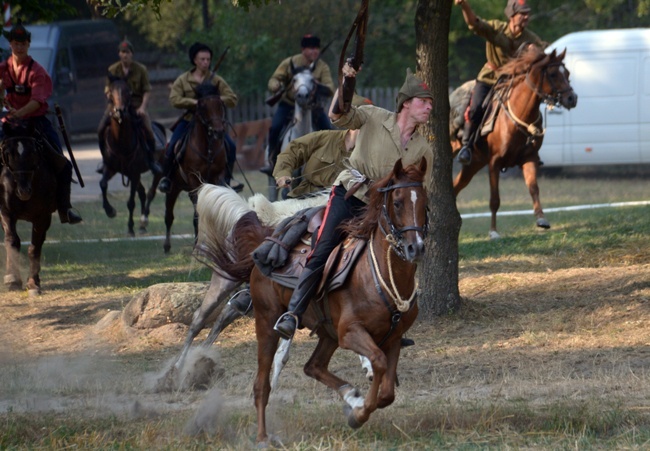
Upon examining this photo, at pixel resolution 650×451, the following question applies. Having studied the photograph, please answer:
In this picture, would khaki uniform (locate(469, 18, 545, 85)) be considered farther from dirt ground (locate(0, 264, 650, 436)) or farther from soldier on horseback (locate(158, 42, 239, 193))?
dirt ground (locate(0, 264, 650, 436))

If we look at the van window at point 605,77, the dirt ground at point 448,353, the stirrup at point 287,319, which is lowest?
the dirt ground at point 448,353

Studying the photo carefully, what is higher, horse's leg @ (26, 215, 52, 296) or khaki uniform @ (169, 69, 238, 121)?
khaki uniform @ (169, 69, 238, 121)

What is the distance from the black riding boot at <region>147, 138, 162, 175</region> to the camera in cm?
1817

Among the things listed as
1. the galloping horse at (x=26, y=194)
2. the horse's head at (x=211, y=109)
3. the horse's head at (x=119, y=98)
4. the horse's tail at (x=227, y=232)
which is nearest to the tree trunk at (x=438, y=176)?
the horse's tail at (x=227, y=232)

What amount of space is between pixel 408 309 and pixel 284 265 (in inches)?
43.2

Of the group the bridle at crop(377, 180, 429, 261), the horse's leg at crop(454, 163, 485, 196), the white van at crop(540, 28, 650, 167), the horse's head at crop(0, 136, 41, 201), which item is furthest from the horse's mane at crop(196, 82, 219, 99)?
the white van at crop(540, 28, 650, 167)

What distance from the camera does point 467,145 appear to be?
16.5m

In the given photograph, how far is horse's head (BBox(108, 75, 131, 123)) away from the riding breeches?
35.8ft

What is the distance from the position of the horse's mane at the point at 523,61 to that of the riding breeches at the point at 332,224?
8.97 metres

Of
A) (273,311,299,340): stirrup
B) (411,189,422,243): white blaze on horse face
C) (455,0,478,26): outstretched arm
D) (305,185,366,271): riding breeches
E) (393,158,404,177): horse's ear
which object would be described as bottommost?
(273,311,299,340): stirrup

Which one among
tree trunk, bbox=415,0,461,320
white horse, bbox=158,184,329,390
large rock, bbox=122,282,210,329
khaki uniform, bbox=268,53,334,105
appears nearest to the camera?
white horse, bbox=158,184,329,390

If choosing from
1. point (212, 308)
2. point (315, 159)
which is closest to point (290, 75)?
point (315, 159)

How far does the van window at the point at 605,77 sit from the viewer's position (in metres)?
23.1

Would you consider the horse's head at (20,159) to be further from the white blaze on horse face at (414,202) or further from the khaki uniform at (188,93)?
the white blaze on horse face at (414,202)
